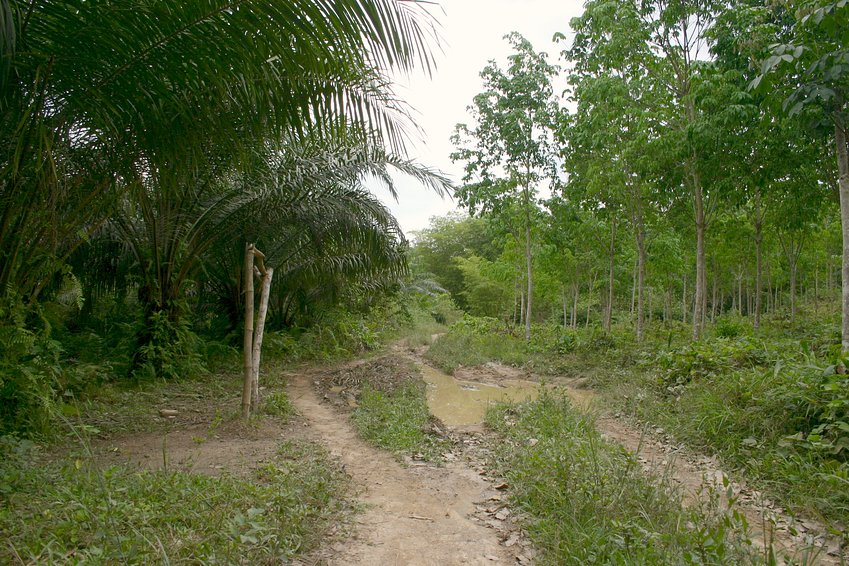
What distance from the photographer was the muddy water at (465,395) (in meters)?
7.78

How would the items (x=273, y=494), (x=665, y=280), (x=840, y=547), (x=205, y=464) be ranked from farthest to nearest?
(x=665, y=280)
(x=205, y=464)
(x=273, y=494)
(x=840, y=547)

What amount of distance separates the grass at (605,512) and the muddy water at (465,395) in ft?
8.35

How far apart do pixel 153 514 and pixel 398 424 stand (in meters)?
3.53

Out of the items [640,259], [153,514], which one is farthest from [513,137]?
[153,514]

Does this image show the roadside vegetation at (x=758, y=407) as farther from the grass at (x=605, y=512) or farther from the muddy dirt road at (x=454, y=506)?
the grass at (x=605, y=512)

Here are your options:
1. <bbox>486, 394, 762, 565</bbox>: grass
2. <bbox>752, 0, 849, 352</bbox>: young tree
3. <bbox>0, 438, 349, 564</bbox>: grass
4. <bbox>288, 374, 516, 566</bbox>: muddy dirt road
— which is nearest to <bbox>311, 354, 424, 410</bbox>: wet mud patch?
<bbox>288, 374, 516, 566</bbox>: muddy dirt road

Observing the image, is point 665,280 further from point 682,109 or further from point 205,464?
point 205,464

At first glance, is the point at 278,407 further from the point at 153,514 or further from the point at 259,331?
the point at 153,514

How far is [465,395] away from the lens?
9492 millimetres

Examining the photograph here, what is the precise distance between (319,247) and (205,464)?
4.90 metres

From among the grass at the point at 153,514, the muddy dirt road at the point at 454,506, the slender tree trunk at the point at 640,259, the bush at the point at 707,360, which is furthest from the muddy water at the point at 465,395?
the grass at the point at 153,514

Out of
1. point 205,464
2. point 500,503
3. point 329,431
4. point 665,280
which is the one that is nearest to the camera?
point 500,503

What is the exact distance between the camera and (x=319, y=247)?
8.76m

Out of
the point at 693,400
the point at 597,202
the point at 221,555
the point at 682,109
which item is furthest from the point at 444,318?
the point at 221,555
